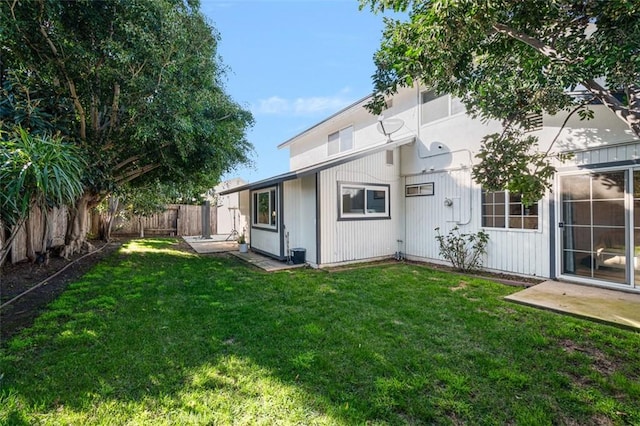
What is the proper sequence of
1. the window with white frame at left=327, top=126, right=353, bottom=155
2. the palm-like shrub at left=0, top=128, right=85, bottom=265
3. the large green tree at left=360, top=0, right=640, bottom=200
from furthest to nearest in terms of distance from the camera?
1. the window with white frame at left=327, top=126, right=353, bottom=155
2. the palm-like shrub at left=0, top=128, right=85, bottom=265
3. the large green tree at left=360, top=0, right=640, bottom=200

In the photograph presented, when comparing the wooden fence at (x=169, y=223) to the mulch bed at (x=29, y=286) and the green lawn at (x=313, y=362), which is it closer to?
the mulch bed at (x=29, y=286)

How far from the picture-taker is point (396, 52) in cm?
390

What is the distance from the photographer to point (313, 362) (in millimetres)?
2947

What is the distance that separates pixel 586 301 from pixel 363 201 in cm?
511

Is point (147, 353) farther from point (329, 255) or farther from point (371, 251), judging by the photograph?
point (371, 251)

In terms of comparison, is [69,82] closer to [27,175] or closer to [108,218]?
[27,175]

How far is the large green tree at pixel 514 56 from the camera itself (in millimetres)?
2975

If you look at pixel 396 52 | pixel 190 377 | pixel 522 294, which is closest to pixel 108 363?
pixel 190 377

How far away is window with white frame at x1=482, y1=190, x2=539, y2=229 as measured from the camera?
6.38 meters

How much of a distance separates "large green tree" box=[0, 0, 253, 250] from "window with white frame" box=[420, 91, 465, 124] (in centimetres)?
551

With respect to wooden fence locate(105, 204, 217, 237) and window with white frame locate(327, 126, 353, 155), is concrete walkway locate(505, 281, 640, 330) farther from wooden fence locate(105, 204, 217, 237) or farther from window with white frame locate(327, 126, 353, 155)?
wooden fence locate(105, 204, 217, 237)

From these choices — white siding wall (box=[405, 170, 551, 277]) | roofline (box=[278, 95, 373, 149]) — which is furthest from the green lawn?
roofline (box=[278, 95, 373, 149])

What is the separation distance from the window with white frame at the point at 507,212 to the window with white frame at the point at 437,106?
2418 millimetres

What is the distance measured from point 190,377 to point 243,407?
706mm
